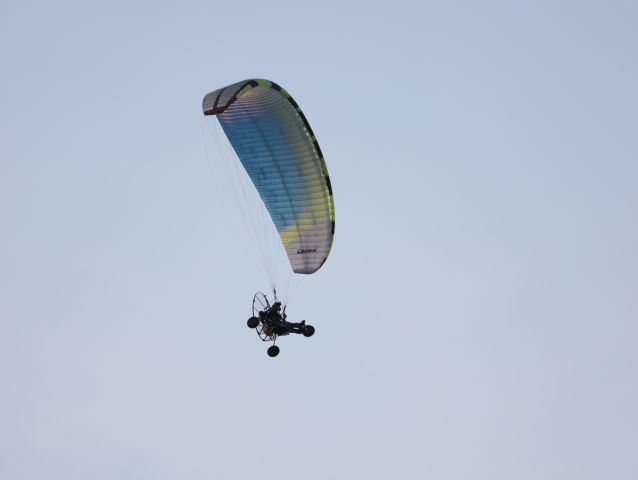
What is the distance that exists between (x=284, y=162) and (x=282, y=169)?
1.25ft

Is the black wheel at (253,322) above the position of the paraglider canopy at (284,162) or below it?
below

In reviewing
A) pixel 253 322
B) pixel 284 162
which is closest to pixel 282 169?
pixel 284 162

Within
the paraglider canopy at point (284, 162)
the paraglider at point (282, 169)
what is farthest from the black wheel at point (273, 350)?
the paraglider canopy at point (284, 162)

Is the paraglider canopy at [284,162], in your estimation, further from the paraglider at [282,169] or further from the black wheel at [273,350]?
the black wheel at [273,350]

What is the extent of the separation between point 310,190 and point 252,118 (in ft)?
12.5

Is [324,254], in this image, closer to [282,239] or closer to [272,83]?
[282,239]

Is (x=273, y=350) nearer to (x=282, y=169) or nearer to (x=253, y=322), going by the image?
(x=253, y=322)

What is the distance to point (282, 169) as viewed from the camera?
6438 centimetres

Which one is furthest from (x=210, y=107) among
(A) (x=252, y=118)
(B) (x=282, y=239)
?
(B) (x=282, y=239)

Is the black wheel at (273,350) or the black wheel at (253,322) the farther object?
the black wheel at (273,350)

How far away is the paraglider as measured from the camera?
204 ft

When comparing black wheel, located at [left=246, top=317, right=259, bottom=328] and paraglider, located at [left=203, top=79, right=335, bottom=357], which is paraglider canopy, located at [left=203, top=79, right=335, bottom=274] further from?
black wheel, located at [left=246, top=317, right=259, bottom=328]

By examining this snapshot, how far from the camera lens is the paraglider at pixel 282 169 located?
62.2m

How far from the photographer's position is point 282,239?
65938mm
